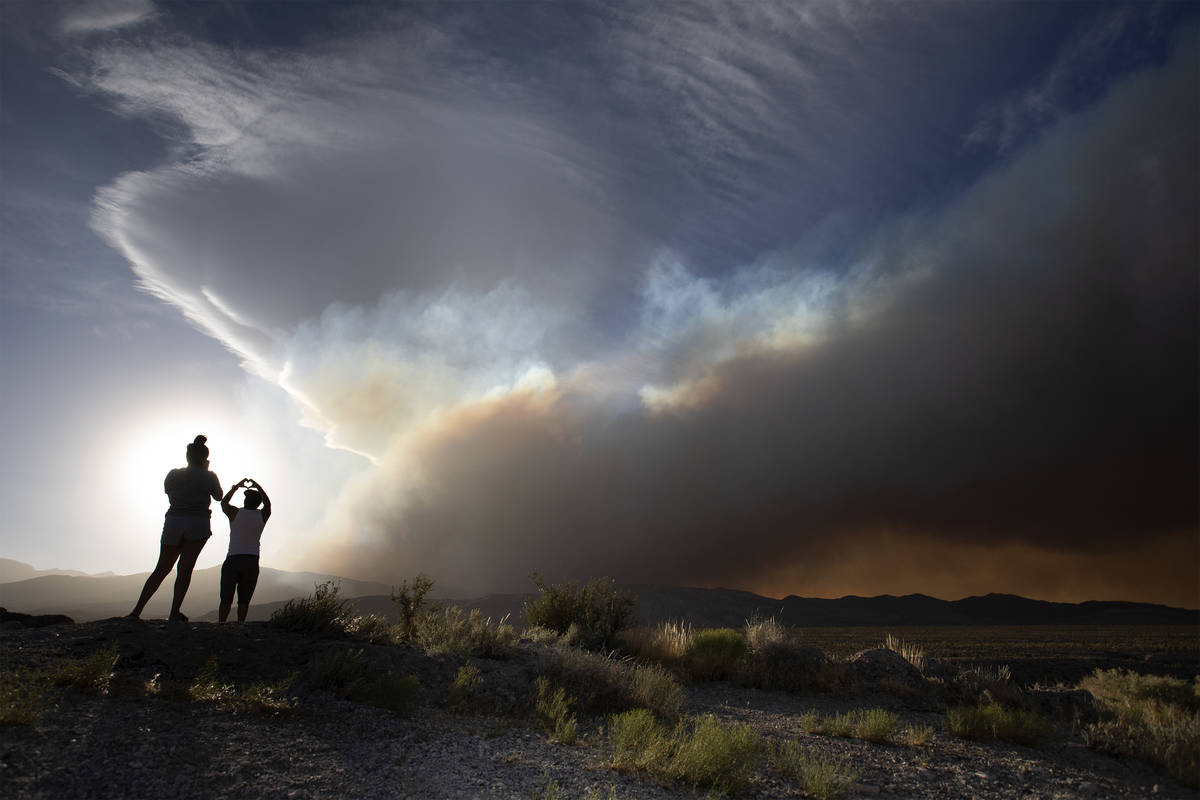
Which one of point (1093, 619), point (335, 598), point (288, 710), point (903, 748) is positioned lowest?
point (1093, 619)

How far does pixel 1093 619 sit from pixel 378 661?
666 feet

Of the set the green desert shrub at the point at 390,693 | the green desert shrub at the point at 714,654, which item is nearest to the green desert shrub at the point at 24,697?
the green desert shrub at the point at 390,693

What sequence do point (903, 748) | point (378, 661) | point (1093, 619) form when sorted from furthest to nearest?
1. point (1093, 619)
2. point (378, 661)
3. point (903, 748)

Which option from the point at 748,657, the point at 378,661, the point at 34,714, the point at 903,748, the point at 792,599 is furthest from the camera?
the point at 792,599

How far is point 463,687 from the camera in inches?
386

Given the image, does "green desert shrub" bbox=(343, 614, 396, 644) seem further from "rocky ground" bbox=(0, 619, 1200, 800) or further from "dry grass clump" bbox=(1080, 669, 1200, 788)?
"dry grass clump" bbox=(1080, 669, 1200, 788)

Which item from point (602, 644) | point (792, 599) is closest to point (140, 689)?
point (602, 644)

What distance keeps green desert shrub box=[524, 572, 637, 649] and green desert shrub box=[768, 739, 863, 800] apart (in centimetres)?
952

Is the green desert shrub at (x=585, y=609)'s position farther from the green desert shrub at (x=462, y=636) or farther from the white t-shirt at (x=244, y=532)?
the white t-shirt at (x=244, y=532)

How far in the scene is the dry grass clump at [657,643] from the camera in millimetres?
16609

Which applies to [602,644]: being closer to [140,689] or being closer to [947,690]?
[947,690]

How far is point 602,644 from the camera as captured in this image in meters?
17.0

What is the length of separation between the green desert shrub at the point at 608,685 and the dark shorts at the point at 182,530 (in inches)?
235

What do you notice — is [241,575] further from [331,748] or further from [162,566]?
[331,748]
